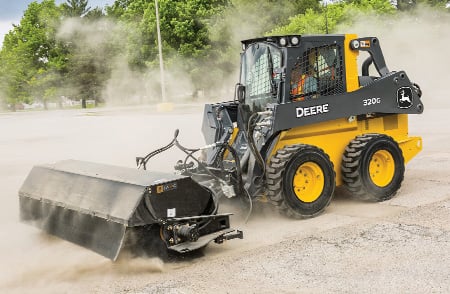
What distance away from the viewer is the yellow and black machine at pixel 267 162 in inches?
212

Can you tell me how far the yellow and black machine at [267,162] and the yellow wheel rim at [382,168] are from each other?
0.01 metres

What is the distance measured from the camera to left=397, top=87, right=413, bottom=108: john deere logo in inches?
301

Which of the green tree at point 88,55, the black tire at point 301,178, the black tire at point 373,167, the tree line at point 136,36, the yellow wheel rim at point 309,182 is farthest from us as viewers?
the green tree at point 88,55

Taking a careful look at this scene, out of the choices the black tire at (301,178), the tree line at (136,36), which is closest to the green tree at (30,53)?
the tree line at (136,36)

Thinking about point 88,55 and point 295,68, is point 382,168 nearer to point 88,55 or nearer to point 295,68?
point 295,68

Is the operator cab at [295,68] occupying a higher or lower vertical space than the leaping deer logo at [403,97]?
higher

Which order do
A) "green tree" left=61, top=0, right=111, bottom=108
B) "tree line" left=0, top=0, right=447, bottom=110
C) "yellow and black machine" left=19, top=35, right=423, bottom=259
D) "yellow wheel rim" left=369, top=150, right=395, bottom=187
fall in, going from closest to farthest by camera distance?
"yellow and black machine" left=19, top=35, right=423, bottom=259 → "yellow wheel rim" left=369, top=150, right=395, bottom=187 → "tree line" left=0, top=0, right=447, bottom=110 → "green tree" left=61, top=0, right=111, bottom=108

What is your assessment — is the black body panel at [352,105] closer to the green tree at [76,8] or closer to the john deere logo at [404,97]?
the john deere logo at [404,97]

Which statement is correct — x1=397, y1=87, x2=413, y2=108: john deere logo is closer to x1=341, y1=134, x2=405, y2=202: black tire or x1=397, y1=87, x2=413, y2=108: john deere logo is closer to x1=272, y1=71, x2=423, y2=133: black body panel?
x1=272, y1=71, x2=423, y2=133: black body panel

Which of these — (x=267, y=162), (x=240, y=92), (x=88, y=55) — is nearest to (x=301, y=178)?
(x=267, y=162)

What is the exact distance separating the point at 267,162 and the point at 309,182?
0.57 metres

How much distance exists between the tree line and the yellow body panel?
18809 millimetres

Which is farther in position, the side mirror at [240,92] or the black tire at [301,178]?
the side mirror at [240,92]

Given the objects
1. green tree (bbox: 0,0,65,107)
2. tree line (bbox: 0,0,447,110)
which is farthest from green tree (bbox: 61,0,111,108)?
green tree (bbox: 0,0,65,107)
